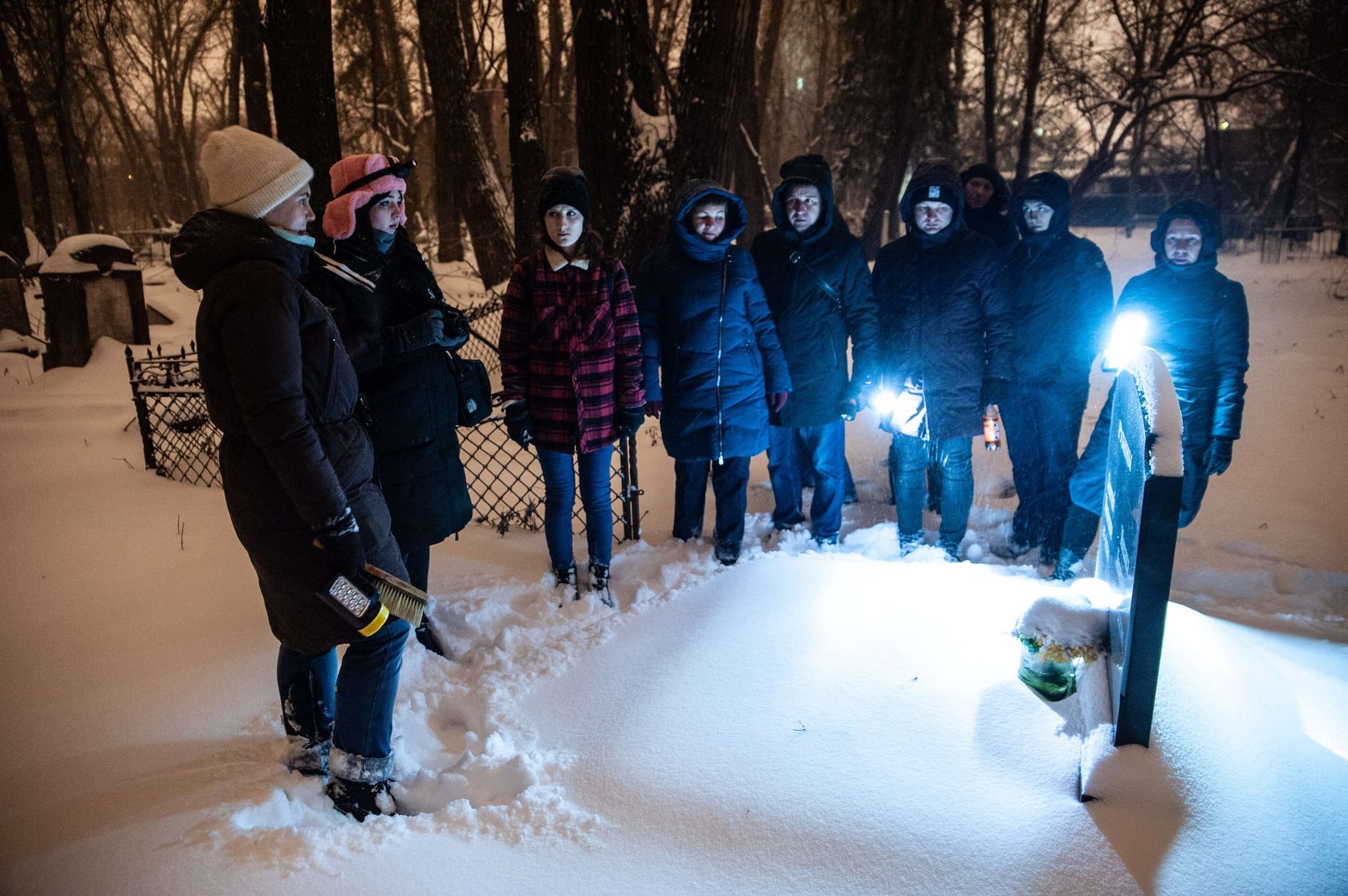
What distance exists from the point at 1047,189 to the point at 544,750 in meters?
3.82

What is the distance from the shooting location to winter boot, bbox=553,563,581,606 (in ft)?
12.1

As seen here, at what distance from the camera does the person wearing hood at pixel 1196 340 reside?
3539 mm

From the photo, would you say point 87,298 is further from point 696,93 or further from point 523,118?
point 696,93

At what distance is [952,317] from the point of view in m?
3.98

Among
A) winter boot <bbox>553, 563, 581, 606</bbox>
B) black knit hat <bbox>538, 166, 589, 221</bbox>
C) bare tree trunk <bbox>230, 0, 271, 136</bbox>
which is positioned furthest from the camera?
bare tree trunk <bbox>230, 0, 271, 136</bbox>

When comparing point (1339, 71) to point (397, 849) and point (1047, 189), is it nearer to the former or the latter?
point (1047, 189)

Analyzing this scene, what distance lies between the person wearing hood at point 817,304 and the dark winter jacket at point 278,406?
2.57 metres

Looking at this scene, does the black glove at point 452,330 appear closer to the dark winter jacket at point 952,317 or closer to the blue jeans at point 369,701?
the blue jeans at point 369,701

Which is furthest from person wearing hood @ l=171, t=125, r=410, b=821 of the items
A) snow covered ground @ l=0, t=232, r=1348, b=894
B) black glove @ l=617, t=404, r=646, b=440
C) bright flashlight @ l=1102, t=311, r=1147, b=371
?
bright flashlight @ l=1102, t=311, r=1147, b=371

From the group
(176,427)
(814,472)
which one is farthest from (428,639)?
(176,427)

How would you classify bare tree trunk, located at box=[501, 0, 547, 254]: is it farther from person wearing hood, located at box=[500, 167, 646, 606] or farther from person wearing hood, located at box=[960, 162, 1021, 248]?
person wearing hood, located at box=[500, 167, 646, 606]

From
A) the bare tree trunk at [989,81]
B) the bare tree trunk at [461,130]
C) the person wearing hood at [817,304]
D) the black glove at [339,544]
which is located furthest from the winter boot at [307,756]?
the bare tree trunk at [989,81]

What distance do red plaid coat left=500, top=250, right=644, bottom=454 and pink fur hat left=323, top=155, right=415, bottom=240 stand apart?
816mm

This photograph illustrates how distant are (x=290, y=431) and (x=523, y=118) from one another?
26.1 ft
